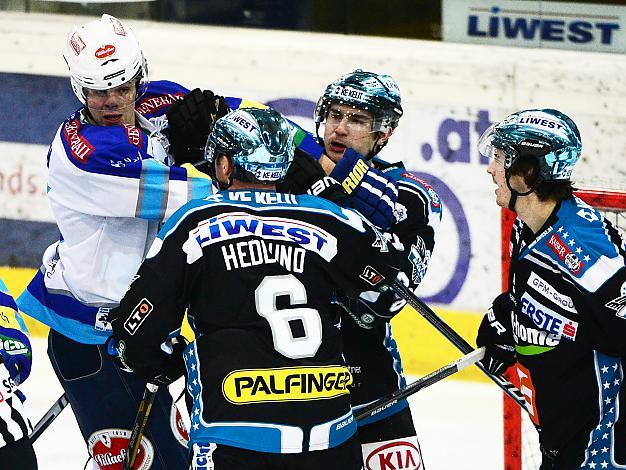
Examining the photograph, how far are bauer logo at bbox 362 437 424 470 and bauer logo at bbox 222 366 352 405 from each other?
0.69 metres

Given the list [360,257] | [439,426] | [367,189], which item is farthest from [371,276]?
[439,426]

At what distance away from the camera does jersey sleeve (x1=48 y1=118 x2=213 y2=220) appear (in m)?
3.41

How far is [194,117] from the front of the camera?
357 centimetres

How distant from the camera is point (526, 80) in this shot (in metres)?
5.49

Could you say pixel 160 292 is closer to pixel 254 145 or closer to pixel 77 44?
pixel 254 145

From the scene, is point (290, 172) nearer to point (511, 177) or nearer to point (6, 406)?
point (511, 177)

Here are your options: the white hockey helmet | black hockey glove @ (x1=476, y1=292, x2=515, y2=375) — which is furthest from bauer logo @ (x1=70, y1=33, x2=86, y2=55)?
black hockey glove @ (x1=476, y1=292, x2=515, y2=375)

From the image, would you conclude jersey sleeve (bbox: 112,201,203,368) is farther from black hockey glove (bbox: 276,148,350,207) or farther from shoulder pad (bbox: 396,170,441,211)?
shoulder pad (bbox: 396,170,441,211)

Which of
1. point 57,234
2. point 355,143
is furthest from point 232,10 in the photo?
point 355,143

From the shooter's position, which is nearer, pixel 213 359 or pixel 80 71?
pixel 213 359

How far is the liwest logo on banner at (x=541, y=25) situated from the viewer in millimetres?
5684

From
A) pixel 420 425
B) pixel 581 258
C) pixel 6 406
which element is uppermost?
pixel 581 258

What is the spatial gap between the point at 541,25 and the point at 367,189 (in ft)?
8.71

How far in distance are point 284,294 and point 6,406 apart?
0.66 meters
